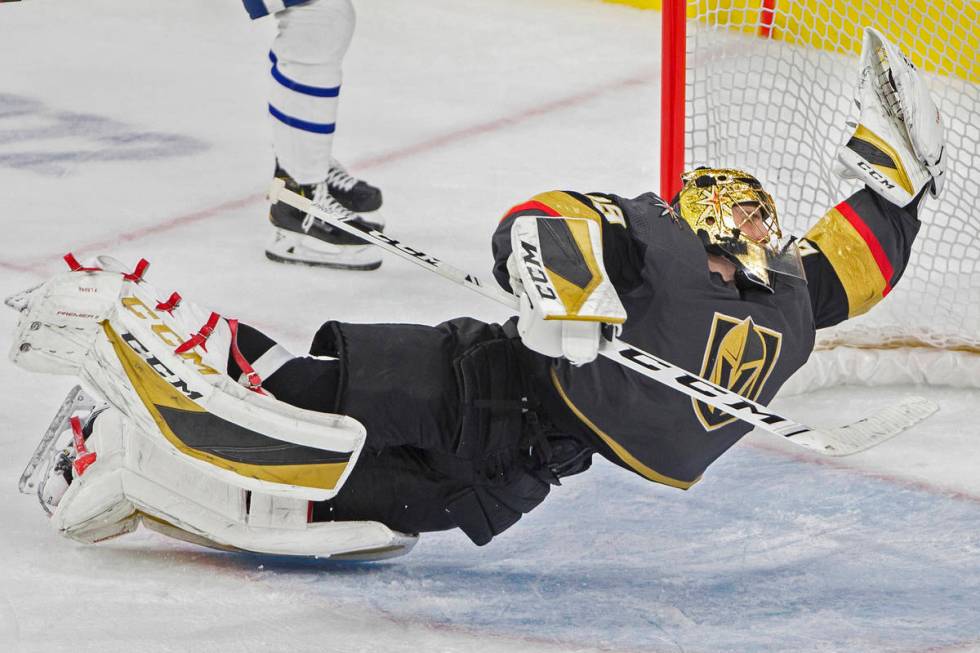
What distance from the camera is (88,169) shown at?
3.83 m

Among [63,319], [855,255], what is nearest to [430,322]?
[855,255]

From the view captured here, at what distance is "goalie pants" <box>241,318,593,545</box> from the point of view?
202 cm

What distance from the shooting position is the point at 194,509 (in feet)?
6.72

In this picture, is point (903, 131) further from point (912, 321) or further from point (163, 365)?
point (163, 365)

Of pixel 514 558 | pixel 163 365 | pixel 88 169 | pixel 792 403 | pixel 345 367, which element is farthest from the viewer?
pixel 88 169

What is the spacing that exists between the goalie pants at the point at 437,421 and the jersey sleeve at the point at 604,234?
148 millimetres

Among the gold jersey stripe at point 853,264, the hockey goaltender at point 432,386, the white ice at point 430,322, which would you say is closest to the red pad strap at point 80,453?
the hockey goaltender at point 432,386

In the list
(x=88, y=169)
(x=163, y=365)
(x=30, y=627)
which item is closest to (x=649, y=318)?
(x=163, y=365)

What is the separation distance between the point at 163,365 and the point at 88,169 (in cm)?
209

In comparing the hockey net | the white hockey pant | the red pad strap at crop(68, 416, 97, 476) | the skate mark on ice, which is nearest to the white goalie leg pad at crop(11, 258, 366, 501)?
the red pad strap at crop(68, 416, 97, 476)

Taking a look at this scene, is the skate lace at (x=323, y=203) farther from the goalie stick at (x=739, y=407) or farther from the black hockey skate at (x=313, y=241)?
the goalie stick at (x=739, y=407)

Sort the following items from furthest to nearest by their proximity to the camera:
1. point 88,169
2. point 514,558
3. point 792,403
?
1. point 88,169
2. point 792,403
3. point 514,558

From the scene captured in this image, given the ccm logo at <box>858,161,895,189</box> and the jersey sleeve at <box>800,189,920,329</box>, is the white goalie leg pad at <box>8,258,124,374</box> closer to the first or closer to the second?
the jersey sleeve at <box>800,189,920,329</box>

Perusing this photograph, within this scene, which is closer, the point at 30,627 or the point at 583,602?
the point at 30,627
